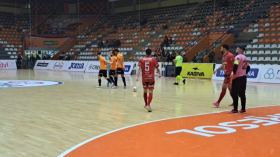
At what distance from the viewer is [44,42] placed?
121 ft

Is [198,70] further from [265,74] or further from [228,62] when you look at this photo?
[228,62]

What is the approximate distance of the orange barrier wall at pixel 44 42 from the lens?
36.5 m

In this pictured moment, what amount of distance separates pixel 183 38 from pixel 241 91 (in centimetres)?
2068

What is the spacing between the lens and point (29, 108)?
8281 mm

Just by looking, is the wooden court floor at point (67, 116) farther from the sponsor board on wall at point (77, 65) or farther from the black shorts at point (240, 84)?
the sponsor board on wall at point (77, 65)

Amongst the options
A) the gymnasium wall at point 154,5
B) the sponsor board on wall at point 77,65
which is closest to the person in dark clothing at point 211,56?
the sponsor board on wall at point 77,65

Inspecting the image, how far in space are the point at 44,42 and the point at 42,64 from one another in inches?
196

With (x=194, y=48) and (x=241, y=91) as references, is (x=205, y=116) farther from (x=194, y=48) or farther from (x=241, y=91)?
(x=194, y=48)

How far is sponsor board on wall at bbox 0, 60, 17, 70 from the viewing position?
31.7 meters

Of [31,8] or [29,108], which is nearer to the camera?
[29,108]

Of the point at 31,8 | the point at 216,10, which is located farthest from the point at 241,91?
the point at 31,8

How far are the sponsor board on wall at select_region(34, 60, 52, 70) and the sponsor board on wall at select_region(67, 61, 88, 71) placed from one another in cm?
331

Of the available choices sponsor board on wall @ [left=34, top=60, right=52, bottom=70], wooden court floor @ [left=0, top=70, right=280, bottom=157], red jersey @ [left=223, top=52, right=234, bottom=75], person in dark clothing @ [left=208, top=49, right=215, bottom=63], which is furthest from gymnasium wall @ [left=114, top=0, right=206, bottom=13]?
red jersey @ [left=223, top=52, right=234, bottom=75]

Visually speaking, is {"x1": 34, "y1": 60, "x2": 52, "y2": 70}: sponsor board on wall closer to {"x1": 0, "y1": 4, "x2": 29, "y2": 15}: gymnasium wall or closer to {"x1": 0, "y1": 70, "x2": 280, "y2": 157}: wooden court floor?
{"x1": 0, "y1": 4, "x2": 29, "y2": 15}: gymnasium wall
